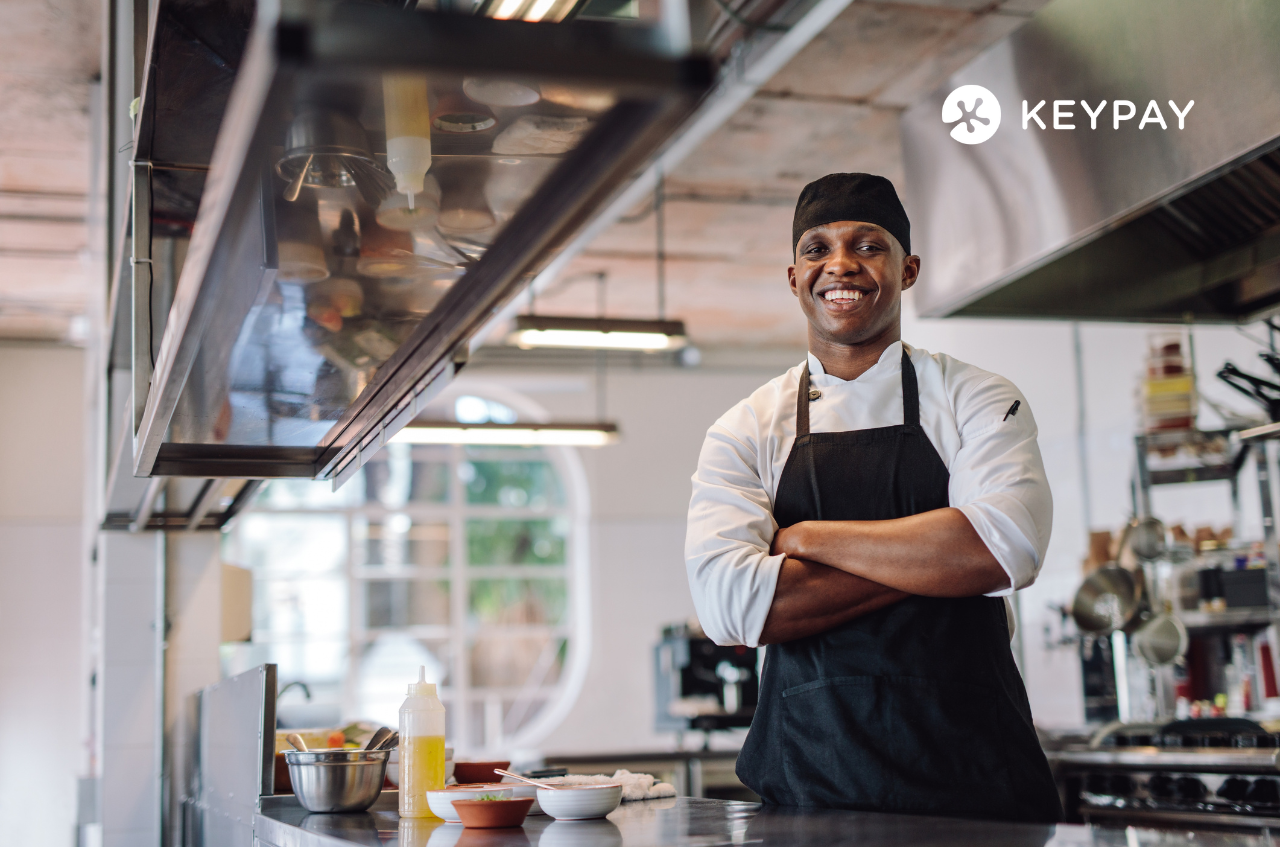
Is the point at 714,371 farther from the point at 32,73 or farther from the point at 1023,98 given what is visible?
the point at 1023,98

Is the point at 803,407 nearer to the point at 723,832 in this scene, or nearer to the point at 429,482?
the point at 723,832

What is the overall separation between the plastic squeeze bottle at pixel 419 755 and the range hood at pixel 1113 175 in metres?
1.86

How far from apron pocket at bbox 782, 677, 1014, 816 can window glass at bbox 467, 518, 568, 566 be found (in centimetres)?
775

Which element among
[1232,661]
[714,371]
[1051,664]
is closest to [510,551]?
[714,371]

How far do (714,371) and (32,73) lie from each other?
226 inches

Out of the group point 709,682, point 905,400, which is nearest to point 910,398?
point 905,400

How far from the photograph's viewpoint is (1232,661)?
158 inches

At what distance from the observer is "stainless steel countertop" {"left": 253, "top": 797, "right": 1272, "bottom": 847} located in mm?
1184

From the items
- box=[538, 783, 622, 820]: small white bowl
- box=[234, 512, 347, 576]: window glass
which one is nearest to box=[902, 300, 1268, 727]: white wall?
box=[538, 783, 622, 820]: small white bowl

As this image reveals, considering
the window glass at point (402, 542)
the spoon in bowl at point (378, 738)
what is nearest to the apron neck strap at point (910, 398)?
the spoon in bowl at point (378, 738)

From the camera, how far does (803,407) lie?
1815mm

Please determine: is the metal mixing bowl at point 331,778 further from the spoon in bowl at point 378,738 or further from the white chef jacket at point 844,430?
the white chef jacket at point 844,430

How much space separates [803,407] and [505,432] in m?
Result: 4.32

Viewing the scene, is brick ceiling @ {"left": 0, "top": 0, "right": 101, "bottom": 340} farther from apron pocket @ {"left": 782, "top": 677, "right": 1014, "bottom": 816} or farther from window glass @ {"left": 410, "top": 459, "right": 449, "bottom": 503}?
apron pocket @ {"left": 782, "top": 677, "right": 1014, "bottom": 816}
